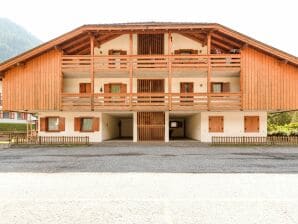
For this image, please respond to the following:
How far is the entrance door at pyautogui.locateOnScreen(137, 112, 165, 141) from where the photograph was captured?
1037 inches

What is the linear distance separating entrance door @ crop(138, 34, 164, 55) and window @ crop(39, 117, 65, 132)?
941 centimetres

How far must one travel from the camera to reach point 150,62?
23.9 meters

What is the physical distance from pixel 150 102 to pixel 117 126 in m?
10.0

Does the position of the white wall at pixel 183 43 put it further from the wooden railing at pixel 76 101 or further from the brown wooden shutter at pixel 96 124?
the brown wooden shutter at pixel 96 124

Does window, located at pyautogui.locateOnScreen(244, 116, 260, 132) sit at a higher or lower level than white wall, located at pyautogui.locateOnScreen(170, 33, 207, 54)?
lower

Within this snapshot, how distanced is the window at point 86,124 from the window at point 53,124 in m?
1.80

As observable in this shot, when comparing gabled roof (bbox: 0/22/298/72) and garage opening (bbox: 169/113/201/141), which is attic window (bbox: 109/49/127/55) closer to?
gabled roof (bbox: 0/22/298/72)

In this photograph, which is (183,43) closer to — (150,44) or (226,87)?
(150,44)

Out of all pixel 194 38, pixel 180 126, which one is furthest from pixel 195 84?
pixel 180 126
